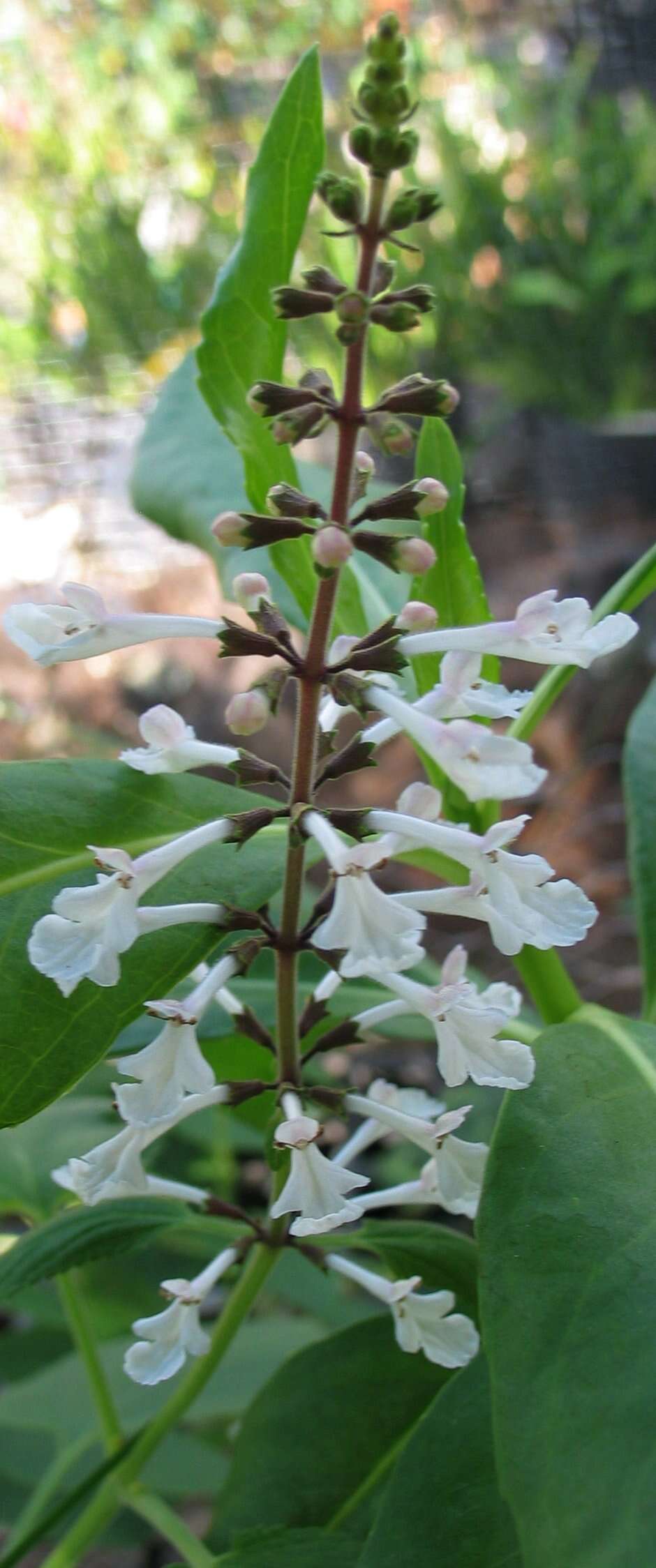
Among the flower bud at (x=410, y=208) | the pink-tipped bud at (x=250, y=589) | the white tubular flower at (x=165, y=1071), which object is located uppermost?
the flower bud at (x=410, y=208)

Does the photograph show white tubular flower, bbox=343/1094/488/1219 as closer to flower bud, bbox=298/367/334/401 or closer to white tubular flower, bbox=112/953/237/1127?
white tubular flower, bbox=112/953/237/1127

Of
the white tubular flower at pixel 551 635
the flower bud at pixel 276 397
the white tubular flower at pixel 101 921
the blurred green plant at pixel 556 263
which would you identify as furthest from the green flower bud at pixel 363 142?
the blurred green plant at pixel 556 263

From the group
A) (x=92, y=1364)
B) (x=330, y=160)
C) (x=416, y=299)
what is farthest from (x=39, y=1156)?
(x=330, y=160)

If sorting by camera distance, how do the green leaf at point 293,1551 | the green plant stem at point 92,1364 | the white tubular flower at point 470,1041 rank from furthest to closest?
the green plant stem at point 92,1364 < the green leaf at point 293,1551 < the white tubular flower at point 470,1041

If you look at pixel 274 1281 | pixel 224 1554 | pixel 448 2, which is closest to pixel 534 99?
pixel 448 2

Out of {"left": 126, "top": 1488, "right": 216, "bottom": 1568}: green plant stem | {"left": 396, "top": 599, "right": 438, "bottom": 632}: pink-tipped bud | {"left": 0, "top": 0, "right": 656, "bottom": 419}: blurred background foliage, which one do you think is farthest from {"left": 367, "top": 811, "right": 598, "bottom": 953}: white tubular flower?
{"left": 0, "top": 0, "right": 656, "bottom": 419}: blurred background foliage

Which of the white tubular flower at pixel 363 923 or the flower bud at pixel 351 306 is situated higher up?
the flower bud at pixel 351 306

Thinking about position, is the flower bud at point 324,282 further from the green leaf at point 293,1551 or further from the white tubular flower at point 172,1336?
the green leaf at point 293,1551
